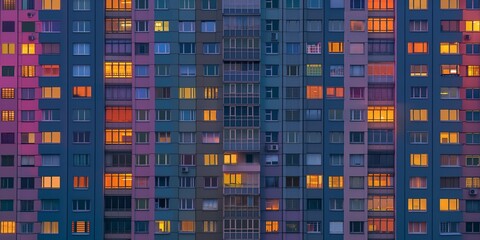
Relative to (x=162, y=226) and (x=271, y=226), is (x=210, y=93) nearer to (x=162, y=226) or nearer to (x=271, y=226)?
(x=162, y=226)

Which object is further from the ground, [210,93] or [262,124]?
[210,93]

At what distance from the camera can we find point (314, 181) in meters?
75.6

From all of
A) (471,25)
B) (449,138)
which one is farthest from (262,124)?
(471,25)

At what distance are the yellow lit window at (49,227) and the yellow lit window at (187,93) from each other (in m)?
18.0

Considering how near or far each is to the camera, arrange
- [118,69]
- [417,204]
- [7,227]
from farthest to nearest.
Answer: [118,69]
[7,227]
[417,204]

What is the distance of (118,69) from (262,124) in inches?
615

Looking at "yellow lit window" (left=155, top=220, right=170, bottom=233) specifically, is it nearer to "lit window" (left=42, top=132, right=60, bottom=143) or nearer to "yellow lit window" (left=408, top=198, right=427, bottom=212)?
"lit window" (left=42, top=132, right=60, bottom=143)

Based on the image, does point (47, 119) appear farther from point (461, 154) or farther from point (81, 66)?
point (461, 154)

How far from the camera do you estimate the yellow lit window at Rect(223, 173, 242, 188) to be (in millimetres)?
74938

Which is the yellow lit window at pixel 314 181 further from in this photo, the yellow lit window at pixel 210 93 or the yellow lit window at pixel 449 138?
the yellow lit window at pixel 449 138

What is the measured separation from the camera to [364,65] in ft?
248

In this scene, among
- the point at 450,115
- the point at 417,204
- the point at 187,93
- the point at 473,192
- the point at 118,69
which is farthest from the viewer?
the point at 118,69

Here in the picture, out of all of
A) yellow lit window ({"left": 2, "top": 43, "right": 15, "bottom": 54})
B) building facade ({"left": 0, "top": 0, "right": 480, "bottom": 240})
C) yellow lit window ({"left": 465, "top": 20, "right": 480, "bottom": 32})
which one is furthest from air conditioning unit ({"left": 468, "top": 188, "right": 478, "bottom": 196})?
yellow lit window ({"left": 2, "top": 43, "right": 15, "bottom": 54})

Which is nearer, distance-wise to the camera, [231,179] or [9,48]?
[231,179]
